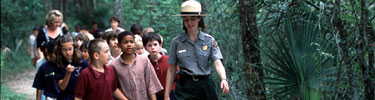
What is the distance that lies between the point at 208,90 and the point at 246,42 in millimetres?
879

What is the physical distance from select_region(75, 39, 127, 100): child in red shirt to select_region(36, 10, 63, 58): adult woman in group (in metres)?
3.49

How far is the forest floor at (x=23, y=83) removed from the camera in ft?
41.8

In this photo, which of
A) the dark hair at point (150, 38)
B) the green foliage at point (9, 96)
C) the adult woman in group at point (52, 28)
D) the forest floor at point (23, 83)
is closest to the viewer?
the dark hair at point (150, 38)

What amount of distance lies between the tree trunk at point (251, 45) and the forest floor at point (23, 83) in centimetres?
728

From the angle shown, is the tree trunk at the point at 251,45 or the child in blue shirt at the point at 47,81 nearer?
the tree trunk at the point at 251,45

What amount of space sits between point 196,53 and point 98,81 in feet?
3.48

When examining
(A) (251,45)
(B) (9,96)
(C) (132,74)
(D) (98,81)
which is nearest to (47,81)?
(D) (98,81)

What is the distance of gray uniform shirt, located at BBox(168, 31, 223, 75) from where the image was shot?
5.09 m

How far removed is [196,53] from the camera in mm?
5113

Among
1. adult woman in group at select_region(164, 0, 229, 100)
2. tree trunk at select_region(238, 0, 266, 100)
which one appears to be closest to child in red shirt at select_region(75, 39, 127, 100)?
adult woman in group at select_region(164, 0, 229, 100)

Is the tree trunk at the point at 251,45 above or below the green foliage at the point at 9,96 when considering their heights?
above

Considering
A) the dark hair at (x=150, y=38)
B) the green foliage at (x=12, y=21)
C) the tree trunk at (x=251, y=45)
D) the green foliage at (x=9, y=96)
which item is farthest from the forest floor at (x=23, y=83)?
the tree trunk at (x=251, y=45)

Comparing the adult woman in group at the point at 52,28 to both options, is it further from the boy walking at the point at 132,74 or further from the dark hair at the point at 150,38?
the boy walking at the point at 132,74

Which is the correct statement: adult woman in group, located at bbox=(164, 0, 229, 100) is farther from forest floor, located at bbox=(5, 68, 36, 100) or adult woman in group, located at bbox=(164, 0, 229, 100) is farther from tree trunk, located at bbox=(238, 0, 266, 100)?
forest floor, located at bbox=(5, 68, 36, 100)
